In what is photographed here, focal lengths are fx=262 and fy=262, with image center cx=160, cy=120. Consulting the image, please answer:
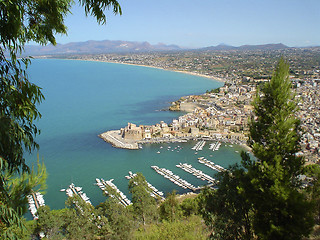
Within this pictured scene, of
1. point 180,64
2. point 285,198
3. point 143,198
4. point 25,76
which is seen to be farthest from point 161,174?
point 180,64

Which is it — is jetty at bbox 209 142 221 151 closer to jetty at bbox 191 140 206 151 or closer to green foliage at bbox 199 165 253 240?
jetty at bbox 191 140 206 151

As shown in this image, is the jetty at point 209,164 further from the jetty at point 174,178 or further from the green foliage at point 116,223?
the green foliage at point 116,223

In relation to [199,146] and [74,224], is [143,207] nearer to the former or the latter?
[74,224]

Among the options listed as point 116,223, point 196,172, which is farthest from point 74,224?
point 196,172

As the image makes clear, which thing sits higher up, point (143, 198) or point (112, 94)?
point (143, 198)

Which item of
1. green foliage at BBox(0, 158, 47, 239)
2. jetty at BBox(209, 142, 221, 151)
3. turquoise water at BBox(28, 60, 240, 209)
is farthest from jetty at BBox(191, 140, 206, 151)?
green foliage at BBox(0, 158, 47, 239)

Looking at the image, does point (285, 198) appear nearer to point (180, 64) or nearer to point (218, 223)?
point (218, 223)

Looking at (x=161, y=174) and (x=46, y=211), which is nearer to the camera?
(x=46, y=211)

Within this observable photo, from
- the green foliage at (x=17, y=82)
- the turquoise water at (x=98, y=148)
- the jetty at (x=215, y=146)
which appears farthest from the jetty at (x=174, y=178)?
the green foliage at (x=17, y=82)
